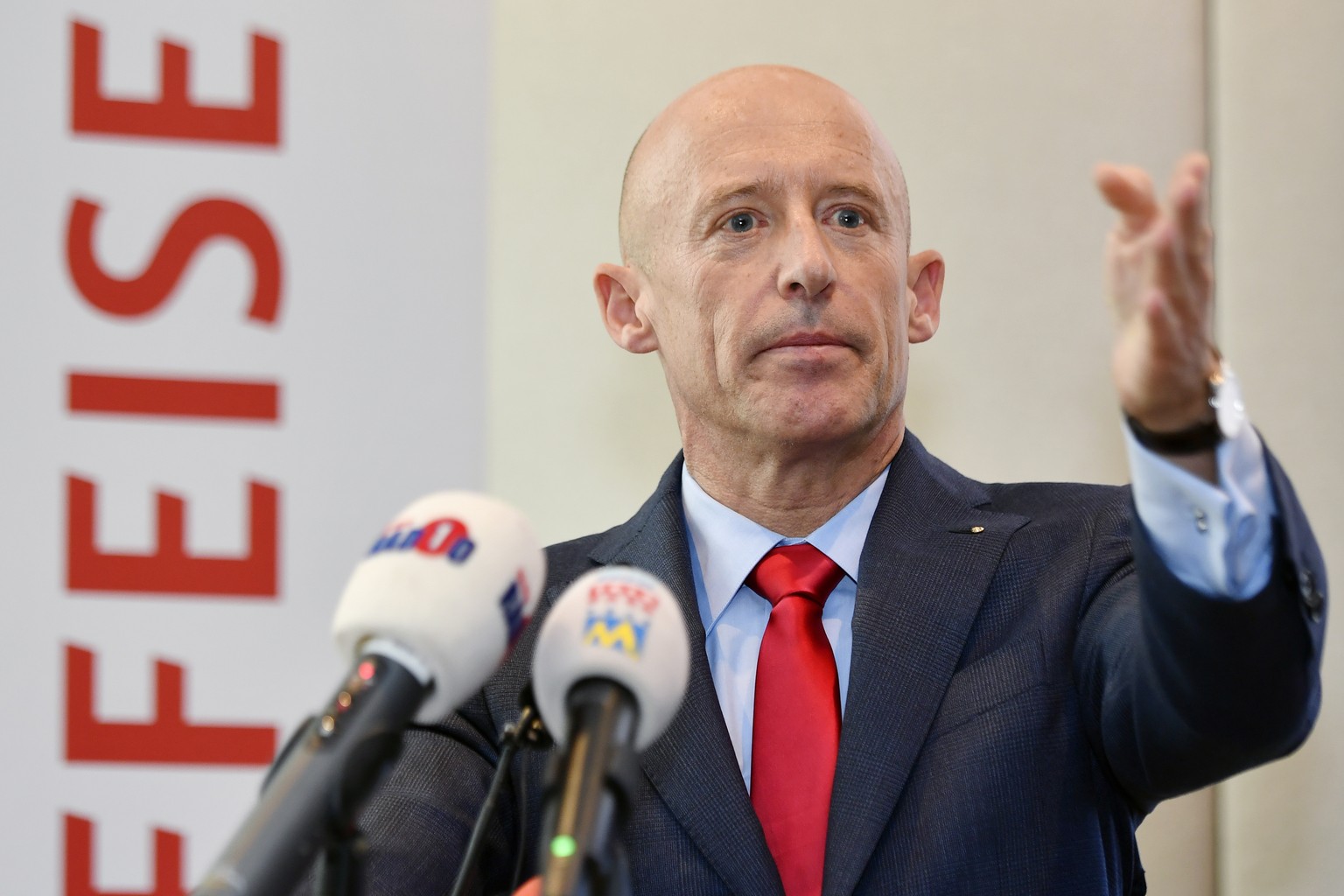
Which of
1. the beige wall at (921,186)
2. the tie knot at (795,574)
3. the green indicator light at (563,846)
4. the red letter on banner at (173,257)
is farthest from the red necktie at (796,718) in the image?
the red letter on banner at (173,257)

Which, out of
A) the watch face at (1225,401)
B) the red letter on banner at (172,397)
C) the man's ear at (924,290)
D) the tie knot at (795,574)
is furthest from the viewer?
the red letter on banner at (172,397)

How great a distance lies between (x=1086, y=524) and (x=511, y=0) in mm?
1654

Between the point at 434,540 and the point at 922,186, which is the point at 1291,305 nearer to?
the point at 922,186

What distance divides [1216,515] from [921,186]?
1663 mm

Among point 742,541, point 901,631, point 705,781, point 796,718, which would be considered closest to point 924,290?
point 742,541

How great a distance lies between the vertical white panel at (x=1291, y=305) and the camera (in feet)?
8.50

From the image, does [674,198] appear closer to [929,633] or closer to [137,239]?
[929,633]

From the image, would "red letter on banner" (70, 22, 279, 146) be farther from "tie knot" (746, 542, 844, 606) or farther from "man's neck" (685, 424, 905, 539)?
"tie knot" (746, 542, 844, 606)

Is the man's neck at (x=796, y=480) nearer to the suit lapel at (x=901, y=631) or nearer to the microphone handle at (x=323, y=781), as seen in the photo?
the suit lapel at (x=901, y=631)

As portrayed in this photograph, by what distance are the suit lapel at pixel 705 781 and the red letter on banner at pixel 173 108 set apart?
1.46m

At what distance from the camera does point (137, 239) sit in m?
2.75

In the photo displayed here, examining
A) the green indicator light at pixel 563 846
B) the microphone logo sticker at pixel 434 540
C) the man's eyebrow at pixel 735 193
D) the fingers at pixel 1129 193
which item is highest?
the man's eyebrow at pixel 735 193

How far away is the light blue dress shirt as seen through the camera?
1201 millimetres

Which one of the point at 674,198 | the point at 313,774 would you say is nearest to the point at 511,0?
the point at 674,198
